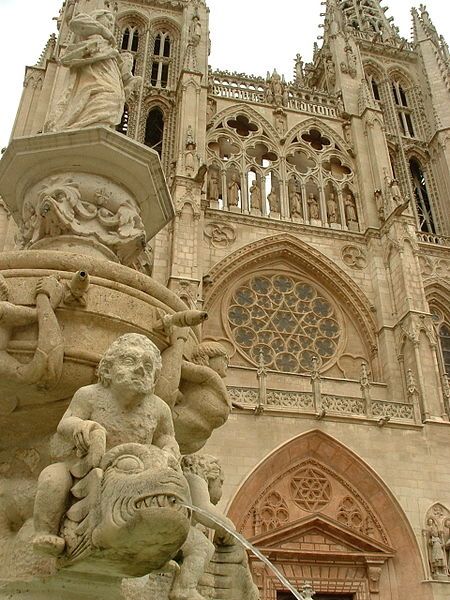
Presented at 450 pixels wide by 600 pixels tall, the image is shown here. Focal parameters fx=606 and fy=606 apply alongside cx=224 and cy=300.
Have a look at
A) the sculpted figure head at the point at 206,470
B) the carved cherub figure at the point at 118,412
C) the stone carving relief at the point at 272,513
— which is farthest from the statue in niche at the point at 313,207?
the carved cherub figure at the point at 118,412

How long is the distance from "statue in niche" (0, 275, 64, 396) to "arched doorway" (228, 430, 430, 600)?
8.61 m

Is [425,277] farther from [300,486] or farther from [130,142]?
[130,142]

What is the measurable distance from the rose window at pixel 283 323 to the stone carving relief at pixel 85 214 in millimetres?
10872

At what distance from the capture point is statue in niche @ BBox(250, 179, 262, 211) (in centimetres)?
1714

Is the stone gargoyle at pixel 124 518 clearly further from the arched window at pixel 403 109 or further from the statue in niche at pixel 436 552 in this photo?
the arched window at pixel 403 109

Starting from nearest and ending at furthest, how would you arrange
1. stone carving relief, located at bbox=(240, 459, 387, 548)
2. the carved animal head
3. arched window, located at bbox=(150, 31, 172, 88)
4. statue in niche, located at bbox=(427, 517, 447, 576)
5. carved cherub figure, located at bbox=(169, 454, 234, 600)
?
the carved animal head
carved cherub figure, located at bbox=(169, 454, 234, 600)
statue in niche, located at bbox=(427, 517, 447, 576)
stone carving relief, located at bbox=(240, 459, 387, 548)
arched window, located at bbox=(150, 31, 172, 88)

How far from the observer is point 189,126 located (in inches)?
664

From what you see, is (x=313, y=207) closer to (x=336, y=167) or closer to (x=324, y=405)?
(x=336, y=167)

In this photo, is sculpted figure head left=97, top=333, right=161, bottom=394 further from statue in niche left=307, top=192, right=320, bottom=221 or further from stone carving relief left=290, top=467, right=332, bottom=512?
statue in niche left=307, top=192, right=320, bottom=221

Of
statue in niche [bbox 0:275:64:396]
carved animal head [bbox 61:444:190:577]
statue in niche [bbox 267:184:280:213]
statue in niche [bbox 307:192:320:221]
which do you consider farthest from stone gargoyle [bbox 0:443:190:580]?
statue in niche [bbox 307:192:320:221]

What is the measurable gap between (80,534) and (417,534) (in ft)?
34.2

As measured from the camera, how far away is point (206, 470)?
10.00 ft

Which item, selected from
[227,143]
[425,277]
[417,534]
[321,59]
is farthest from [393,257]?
[321,59]

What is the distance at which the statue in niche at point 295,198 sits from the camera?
17.4m
